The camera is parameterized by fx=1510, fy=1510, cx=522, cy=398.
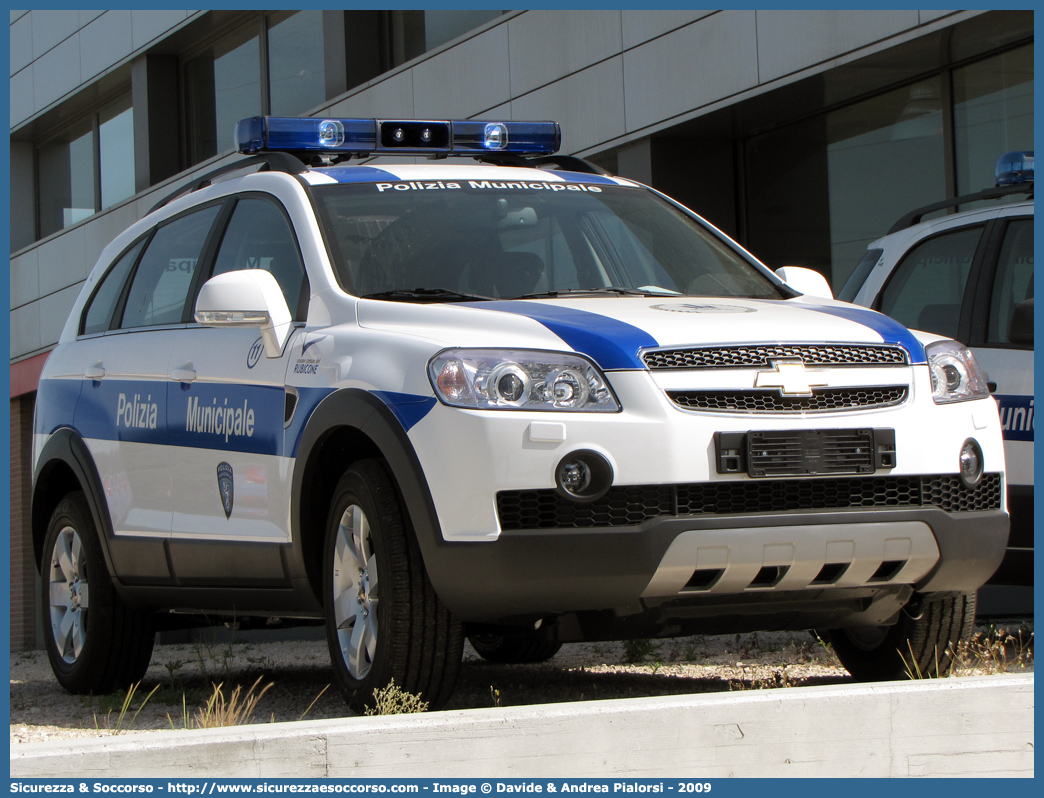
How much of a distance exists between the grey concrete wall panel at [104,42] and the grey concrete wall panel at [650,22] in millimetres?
9789

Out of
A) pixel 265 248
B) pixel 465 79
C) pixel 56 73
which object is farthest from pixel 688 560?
pixel 56 73

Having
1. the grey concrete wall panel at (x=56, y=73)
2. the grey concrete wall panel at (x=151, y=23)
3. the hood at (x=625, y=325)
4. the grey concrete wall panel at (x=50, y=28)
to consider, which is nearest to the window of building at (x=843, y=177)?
the hood at (x=625, y=325)

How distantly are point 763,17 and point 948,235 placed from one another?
203 inches

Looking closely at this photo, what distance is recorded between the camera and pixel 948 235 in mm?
6711

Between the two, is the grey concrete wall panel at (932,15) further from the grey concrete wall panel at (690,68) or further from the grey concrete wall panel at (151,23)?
the grey concrete wall panel at (151,23)

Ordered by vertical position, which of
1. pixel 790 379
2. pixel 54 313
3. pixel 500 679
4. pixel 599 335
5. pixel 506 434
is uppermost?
pixel 54 313

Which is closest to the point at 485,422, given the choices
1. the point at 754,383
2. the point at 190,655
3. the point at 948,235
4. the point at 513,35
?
the point at 754,383

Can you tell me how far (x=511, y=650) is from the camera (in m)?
7.23

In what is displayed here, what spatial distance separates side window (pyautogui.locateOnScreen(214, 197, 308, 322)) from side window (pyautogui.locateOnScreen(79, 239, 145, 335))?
0.97 m

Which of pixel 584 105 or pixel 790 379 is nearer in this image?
pixel 790 379

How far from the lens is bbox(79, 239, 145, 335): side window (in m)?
6.71

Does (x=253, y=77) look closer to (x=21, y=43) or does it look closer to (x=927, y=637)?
(x=21, y=43)

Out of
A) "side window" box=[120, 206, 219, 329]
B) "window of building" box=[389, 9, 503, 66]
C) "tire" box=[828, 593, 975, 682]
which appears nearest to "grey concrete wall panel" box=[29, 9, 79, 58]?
"window of building" box=[389, 9, 503, 66]

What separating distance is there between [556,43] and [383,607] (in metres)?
9.77
